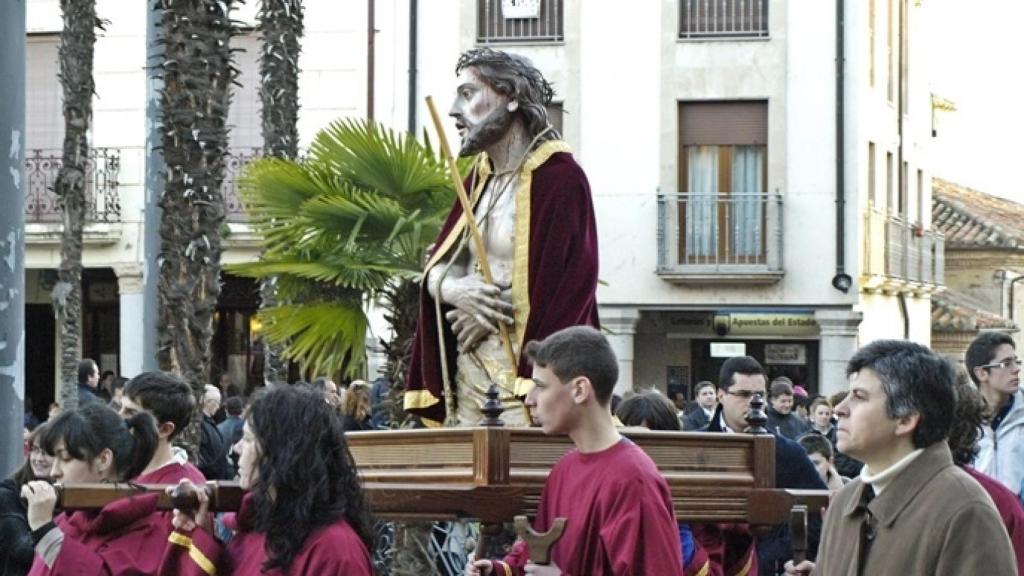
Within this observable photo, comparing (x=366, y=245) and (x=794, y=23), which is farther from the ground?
(x=794, y=23)

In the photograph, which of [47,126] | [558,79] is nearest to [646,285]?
[558,79]

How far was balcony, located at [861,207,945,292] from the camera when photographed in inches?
1184

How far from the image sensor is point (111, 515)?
607 cm

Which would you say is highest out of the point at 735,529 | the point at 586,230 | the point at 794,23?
the point at 794,23

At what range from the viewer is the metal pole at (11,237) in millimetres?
9734

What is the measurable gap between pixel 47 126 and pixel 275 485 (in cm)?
2535

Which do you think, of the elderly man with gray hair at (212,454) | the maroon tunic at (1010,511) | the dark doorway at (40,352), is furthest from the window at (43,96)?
the maroon tunic at (1010,511)

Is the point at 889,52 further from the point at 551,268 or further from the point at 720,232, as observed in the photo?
the point at 551,268

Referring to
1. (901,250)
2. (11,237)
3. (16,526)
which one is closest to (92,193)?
(901,250)

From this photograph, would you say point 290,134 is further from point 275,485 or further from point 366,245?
point 275,485

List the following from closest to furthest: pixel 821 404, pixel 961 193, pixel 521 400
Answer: pixel 521 400 < pixel 821 404 < pixel 961 193

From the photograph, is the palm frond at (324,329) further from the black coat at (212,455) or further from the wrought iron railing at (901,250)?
the wrought iron railing at (901,250)

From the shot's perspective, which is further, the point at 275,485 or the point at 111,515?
the point at 111,515

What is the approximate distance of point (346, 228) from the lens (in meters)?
13.6
